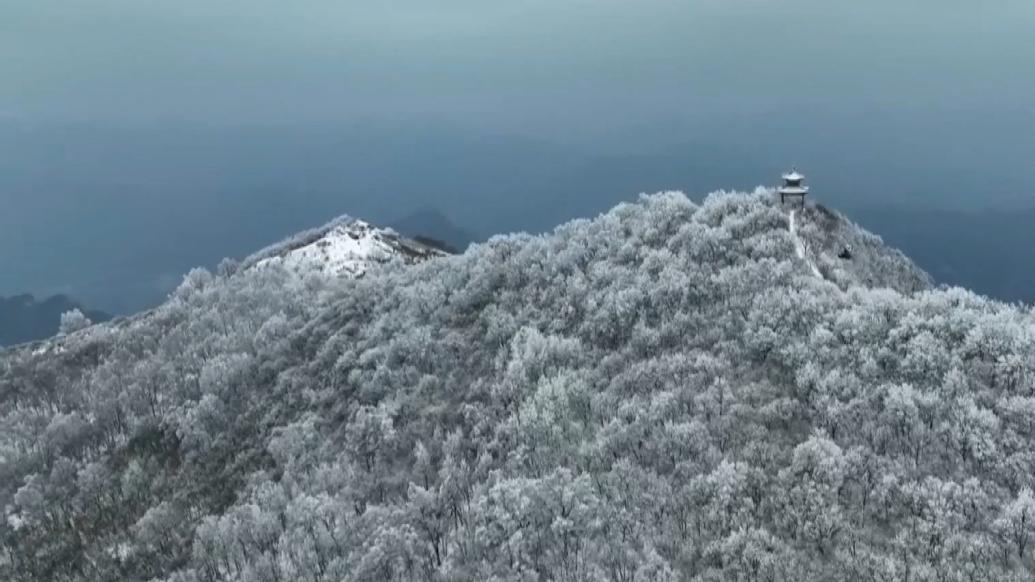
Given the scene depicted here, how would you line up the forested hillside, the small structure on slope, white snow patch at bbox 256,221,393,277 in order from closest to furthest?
the forested hillside < the small structure on slope < white snow patch at bbox 256,221,393,277

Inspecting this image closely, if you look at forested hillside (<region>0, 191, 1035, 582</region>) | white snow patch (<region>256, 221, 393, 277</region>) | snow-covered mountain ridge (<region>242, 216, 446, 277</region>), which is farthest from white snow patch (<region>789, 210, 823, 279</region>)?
white snow patch (<region>256, 221, 393, 277</region>)

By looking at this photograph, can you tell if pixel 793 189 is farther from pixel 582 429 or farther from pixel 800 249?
pixel 582 429

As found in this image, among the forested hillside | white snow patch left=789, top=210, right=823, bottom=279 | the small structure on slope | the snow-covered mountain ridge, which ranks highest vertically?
the small structure on slope

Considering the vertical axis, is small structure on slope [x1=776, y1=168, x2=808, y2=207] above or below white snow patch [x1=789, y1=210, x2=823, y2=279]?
above

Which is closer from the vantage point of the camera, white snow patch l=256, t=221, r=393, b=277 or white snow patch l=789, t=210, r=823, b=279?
white snow patch l=789, t=210, r=823, b=279

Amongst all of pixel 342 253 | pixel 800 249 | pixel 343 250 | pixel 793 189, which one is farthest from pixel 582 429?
pixel 343 250

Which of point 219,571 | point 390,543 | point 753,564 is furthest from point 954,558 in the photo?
point 219,571

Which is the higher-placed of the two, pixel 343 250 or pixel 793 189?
pixel 793 189

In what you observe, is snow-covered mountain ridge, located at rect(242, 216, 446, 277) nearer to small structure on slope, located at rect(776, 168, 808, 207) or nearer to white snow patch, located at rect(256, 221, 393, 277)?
white snow patch, located at rect(256, 221, 393, 277)
